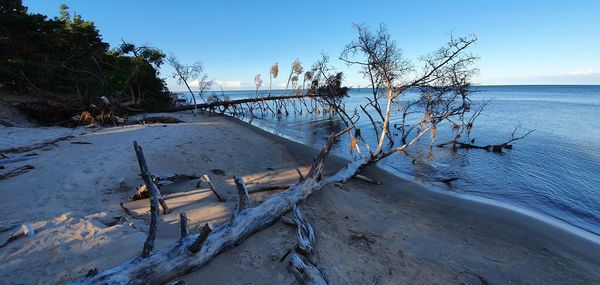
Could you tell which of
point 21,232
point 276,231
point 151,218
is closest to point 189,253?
point 151,218

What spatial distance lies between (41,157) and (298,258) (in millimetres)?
8886

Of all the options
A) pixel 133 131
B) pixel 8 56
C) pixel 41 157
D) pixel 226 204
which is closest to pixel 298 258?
pixel 226 204

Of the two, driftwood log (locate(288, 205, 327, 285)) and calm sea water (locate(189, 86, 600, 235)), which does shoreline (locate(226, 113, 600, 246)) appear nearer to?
calm sea water (locate(189, 86, 600, 235))

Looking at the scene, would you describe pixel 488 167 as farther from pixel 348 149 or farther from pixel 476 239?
pixel 476 239

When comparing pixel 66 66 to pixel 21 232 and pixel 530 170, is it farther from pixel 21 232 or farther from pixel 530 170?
pixel 530 170

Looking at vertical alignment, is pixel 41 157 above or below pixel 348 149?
above

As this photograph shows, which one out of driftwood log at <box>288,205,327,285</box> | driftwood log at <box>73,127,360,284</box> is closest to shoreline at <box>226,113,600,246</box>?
driftwood log at <box>73,127,360,284</box>

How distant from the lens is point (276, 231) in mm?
5000

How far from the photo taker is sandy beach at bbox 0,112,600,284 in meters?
3.86

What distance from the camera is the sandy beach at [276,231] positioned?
3.86 m

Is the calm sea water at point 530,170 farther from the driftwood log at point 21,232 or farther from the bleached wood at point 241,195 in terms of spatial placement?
the driftwood log at point 21,232

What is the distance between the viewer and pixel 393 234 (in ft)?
18.0

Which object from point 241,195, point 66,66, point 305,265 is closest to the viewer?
point 305,265

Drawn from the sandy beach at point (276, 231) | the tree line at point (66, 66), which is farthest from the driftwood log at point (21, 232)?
the tree line at point (66, 66)
